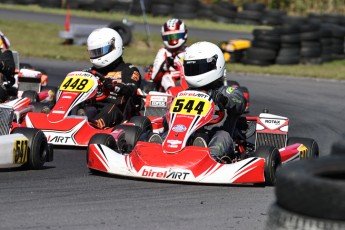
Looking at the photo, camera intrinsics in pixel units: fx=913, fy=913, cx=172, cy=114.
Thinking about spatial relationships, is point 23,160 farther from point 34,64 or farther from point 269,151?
point 34,64

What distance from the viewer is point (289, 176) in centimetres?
414

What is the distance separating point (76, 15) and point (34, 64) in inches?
465

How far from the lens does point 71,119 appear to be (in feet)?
30.6

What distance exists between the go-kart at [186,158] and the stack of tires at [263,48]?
412 inches

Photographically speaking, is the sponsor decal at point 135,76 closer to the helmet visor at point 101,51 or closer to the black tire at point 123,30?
the helmet visor at point 101,51

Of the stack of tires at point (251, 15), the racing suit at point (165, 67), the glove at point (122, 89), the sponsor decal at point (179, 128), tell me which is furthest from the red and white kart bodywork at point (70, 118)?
the stack of tires at point (251, 15)

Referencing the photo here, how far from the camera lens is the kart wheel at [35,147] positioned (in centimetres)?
758

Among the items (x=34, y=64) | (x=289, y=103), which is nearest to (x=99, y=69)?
(x=289, y=103)

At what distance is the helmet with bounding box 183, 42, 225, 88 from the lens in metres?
7.94

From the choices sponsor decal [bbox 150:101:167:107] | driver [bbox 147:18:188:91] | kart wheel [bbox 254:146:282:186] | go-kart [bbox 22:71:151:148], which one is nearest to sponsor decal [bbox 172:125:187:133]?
kart wheel [bbox 254:146:282:186]

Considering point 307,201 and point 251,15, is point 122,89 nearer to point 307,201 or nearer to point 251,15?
point 307,201

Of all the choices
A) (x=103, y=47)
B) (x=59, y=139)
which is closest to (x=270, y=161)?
(x=59, y=139)

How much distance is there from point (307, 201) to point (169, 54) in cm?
897

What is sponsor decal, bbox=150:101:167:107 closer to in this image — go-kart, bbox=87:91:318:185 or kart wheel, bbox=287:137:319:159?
kart wheel, bbox=287:137:319:159
